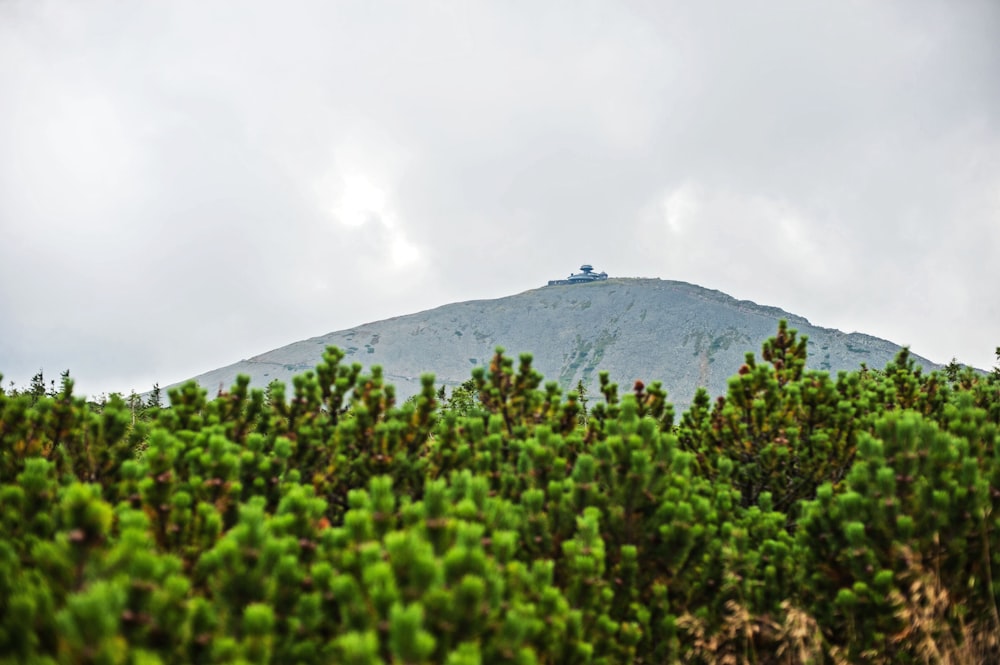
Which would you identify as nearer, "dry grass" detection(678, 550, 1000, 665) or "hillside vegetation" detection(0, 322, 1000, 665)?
"hillside vegetation" detection(0, 322, 1000, 665)

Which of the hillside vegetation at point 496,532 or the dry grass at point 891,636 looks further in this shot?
the dry grass at point 891,636

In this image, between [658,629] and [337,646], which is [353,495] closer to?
[337,646]

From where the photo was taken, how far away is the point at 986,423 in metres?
5.25

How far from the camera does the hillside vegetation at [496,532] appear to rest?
2496 mm

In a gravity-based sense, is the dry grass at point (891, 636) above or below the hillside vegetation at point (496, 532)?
below

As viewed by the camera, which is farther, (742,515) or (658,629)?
(742,515)

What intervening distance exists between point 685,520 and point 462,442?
7.75 feet

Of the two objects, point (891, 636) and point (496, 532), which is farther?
point (891, 636)

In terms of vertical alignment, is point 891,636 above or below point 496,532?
below

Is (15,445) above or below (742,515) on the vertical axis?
above

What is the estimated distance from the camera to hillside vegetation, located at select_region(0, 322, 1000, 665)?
2.50 m

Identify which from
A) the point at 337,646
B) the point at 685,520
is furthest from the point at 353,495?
the point at 685,520

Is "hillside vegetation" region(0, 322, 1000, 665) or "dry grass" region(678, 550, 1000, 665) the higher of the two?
"hillside vegetation" region(0, 322, 1000, 665)

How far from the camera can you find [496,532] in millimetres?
3330
